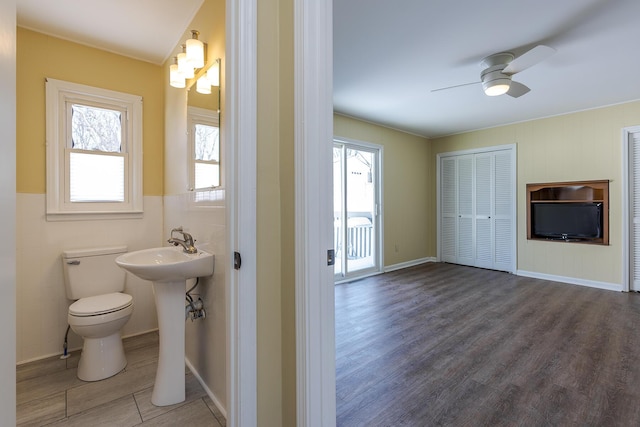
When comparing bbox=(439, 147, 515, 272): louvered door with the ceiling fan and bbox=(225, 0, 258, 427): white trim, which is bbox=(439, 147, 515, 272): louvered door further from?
bbox=(225, 0, 258, 427): white trim

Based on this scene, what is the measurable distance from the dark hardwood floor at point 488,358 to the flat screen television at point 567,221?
0.82m

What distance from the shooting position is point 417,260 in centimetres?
561

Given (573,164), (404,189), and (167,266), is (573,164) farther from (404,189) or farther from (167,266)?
(167,266)

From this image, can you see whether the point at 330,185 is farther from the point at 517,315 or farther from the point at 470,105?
the point at 470,105

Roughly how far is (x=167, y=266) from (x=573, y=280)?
17.3 feet

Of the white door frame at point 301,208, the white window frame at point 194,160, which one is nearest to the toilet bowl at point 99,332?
the white window frame at point 194,160

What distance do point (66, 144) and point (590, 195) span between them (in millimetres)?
6105

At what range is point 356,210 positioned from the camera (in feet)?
15.3

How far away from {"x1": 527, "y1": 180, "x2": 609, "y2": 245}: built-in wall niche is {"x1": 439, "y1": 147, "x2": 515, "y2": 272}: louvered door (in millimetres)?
305

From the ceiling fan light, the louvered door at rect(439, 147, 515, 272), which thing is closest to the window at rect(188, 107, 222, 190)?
the ceiling fan light

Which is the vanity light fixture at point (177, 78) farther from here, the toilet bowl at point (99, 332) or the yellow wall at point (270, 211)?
the toilet bowl at point (99, 332)

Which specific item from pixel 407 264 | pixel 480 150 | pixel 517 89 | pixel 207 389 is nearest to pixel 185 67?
pixel 207 389

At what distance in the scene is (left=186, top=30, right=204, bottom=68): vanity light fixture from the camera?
1.80 metres

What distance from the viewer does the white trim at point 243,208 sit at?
1074mm
